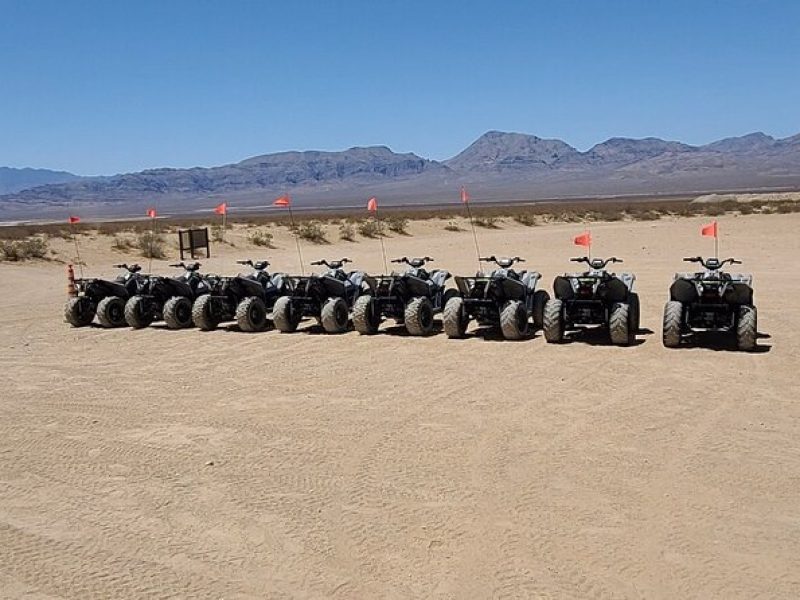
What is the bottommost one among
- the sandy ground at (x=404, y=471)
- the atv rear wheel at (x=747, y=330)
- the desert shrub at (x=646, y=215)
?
the sandy ground at (x=404, y=471)

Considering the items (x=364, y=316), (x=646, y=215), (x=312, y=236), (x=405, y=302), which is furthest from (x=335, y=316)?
(x=646, y=215)

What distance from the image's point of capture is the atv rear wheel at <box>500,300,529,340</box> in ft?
45.6

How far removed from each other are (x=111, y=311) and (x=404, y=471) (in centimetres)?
1093

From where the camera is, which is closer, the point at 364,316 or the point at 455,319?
the point at 455,319

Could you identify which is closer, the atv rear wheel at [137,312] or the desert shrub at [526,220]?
the atv rear wheel at [137,312]

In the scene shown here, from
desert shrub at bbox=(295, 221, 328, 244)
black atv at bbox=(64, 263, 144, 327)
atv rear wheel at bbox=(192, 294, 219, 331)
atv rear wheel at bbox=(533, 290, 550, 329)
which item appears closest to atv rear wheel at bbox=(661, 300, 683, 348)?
atv rear wheel at bbox=(533, 290, 550, 329)

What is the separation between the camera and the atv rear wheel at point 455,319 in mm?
14289

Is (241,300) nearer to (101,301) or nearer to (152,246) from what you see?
(101,301)

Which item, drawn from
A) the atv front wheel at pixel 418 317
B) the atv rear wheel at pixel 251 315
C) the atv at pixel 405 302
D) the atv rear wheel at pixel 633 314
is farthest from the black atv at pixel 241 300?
the atv rear wheel at pixel 633 314

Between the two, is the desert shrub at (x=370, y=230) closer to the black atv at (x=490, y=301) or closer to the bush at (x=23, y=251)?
the bush at (x=23, y=251)

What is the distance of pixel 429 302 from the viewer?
15172 millimetres

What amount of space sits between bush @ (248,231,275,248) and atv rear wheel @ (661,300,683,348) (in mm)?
26736

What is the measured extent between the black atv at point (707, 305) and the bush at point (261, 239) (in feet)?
87.6

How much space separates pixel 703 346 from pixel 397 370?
4.46 metres
